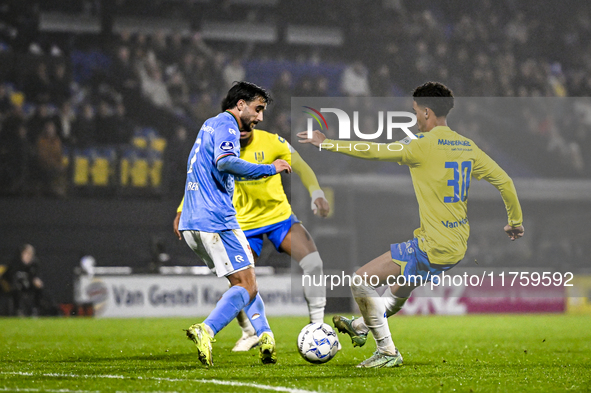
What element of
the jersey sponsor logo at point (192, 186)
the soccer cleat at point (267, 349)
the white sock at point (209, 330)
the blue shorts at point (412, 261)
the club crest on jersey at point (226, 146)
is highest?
the club crest on jersey at point (226, 146)

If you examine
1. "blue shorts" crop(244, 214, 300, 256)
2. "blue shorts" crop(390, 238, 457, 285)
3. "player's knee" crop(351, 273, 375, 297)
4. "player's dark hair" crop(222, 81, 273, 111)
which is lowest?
"player's knee" crop(351, 273, 375, 297)

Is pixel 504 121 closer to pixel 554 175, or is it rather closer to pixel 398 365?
pixel 554 175

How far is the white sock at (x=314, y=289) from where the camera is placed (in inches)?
267

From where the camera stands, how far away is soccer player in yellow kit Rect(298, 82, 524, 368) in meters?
5.57

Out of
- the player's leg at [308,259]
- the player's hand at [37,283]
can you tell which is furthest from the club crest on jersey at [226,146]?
the player's hand at [37,283]

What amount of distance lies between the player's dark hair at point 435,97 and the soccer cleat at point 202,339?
2475 mm

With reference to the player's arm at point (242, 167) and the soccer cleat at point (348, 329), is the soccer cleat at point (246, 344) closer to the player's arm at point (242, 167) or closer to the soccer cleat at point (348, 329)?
the soccer cleat at point (348, 329)

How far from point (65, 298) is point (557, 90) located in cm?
1478

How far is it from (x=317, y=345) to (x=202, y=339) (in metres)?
1.02

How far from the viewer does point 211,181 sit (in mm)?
5395

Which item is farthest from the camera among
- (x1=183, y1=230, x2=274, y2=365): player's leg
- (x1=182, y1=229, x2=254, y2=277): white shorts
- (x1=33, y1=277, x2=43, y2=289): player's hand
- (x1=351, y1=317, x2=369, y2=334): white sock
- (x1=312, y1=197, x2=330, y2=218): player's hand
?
(x1=33, y1=277, x2=43, y2=289): player's hand

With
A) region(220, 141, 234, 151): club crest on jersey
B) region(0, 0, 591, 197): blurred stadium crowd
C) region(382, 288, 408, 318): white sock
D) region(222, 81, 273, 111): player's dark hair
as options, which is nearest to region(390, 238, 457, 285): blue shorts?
region(382, 288, 408, 318): white sock

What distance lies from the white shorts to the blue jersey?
51 millimetres

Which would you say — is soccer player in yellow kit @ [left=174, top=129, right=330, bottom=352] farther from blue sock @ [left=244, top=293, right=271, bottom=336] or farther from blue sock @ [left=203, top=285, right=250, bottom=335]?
blue sock @ [left=203, top=285, right=250, bottom=335]
